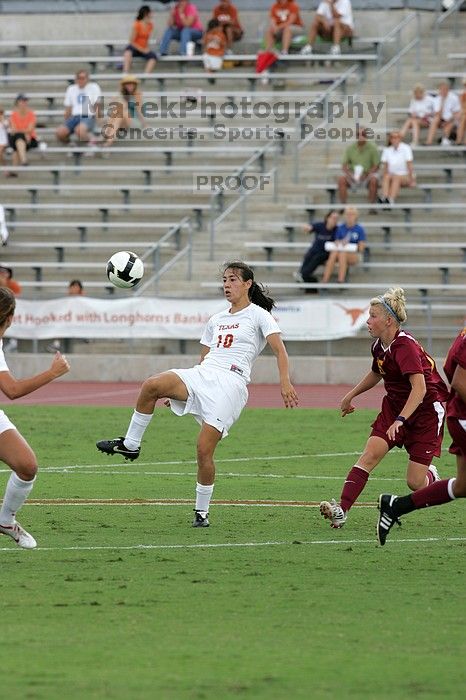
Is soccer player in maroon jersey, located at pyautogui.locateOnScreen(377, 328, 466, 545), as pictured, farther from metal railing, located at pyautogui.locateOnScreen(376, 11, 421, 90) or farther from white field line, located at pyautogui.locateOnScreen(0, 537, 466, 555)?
metal railing, located at pyautogui.locateOnScreen(376, 11, 421, 90)

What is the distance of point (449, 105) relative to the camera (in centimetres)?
2959

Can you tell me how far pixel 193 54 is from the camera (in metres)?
33.8

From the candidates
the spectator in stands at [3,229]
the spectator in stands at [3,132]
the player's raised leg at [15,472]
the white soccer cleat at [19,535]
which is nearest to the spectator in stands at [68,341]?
the spectator in stands at [3,229]

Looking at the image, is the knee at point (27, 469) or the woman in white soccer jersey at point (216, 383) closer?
the knee at point (27, 469)

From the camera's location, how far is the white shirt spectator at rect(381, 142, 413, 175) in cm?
2842

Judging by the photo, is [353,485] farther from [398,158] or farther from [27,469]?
[398,158]

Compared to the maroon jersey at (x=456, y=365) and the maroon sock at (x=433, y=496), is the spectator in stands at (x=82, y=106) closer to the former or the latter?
the maroon sock at (x=433, y=496)

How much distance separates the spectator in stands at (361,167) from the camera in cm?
2848

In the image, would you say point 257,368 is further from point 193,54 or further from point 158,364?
point 193,54

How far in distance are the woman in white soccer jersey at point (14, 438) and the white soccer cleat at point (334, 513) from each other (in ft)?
7.96

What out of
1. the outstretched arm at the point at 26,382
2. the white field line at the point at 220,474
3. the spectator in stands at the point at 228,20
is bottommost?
the white field line at the point at 220,474

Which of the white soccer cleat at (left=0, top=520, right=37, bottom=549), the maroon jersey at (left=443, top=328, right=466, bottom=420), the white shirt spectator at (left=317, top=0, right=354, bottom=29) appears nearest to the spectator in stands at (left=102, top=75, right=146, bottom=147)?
the white shirt spectator at (left=317, top=0, right=354, bottom=29)

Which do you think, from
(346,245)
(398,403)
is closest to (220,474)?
(398,403)

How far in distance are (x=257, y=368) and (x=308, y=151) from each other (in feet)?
23.1
